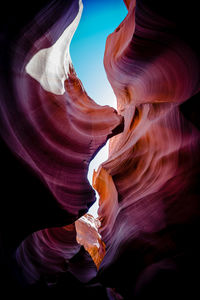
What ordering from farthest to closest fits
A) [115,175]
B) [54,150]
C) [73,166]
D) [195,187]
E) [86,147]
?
[115,175]
[86,147]
[73,166]
[54,150]
[195,187]

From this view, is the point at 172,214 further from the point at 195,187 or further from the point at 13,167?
the point at 13,167

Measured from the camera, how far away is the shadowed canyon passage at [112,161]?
2.15m

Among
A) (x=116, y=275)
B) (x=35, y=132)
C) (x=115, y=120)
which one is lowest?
(x=116, y=275)

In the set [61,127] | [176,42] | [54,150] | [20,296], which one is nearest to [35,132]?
[54,150]

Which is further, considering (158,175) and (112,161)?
(112,161)

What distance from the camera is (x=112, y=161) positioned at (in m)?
4.75

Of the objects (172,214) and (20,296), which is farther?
(172,214)

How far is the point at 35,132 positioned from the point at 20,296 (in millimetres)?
2279

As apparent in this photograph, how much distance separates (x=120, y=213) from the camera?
3.76 meters

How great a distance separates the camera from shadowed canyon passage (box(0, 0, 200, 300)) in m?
2.15

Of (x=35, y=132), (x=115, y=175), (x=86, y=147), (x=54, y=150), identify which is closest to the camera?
(x=35, y=132)

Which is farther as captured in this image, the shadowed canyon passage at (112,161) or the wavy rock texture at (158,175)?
the wavy rock texture at (158,175)

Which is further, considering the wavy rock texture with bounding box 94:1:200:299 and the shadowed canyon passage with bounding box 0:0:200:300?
the wavy rock texture with bounding box 94:1:200:299

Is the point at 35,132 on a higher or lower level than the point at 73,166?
higher
